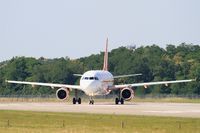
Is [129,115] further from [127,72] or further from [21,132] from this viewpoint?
[127,72]

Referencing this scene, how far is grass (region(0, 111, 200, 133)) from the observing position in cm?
4572

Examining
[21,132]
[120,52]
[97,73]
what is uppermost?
[120,52]

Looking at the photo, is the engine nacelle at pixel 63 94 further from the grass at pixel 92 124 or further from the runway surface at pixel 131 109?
the grass at pixel 92 124

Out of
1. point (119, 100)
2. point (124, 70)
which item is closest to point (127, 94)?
point (119, 100)

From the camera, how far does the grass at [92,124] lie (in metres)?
45.7

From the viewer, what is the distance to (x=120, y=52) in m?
178

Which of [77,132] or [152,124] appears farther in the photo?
[152,124]

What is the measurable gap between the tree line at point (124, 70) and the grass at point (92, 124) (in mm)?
71735

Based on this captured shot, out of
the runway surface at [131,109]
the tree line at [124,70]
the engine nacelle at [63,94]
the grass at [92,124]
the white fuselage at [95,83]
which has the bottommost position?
the grass at [92,124]

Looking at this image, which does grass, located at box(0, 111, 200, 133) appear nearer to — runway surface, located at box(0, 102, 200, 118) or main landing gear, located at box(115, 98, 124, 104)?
runway surface, located at box(0, 102, 200, 118)

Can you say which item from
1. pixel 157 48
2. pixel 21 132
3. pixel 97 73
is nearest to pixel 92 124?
pixel 21 132

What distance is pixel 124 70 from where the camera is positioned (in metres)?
153

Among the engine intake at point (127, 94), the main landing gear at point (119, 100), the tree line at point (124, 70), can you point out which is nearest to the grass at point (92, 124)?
the main landing gear at point (119, 100)

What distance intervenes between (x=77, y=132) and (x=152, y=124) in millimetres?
7610
